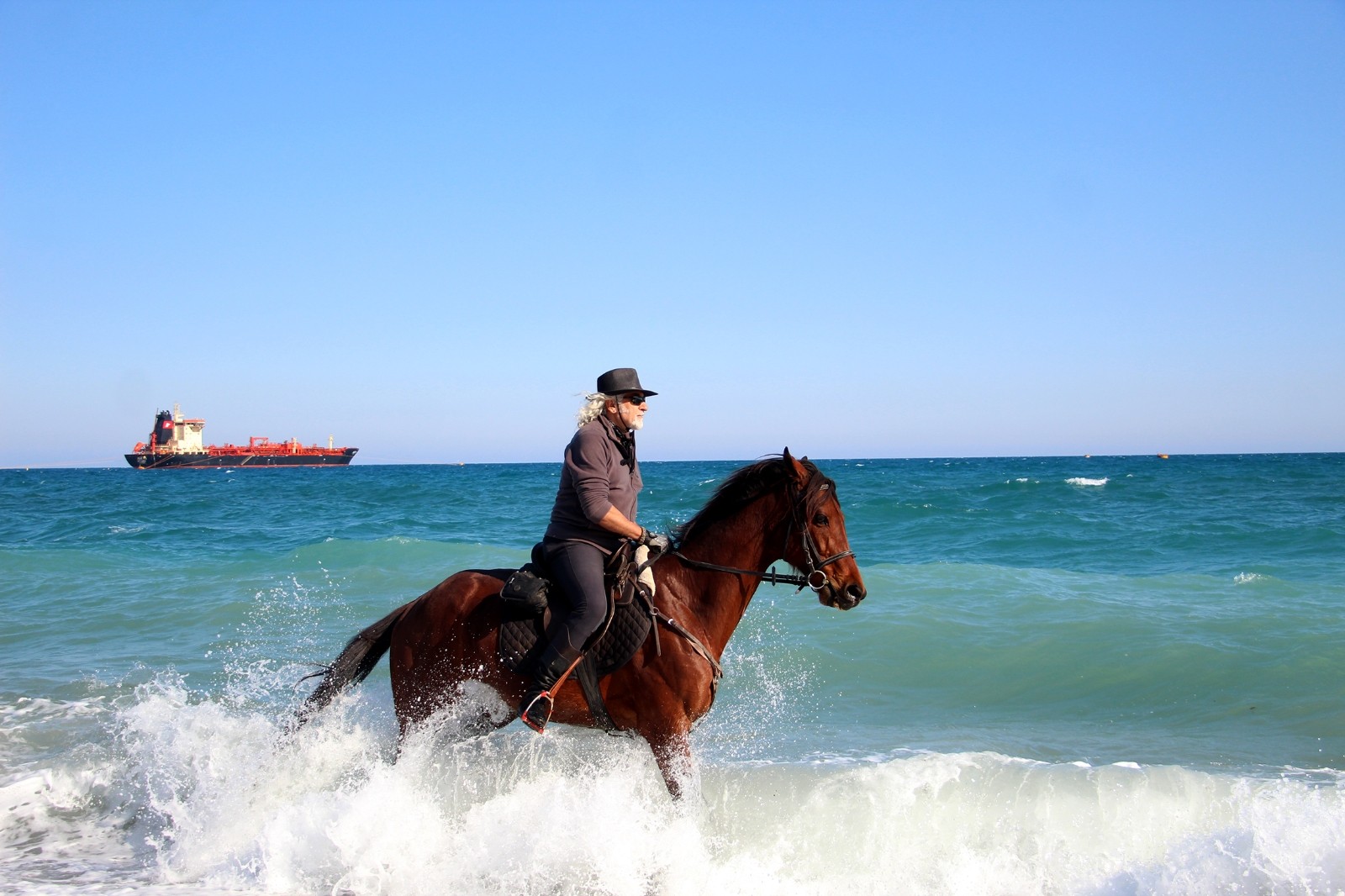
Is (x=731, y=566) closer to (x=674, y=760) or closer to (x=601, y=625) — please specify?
(x=601, y=625)

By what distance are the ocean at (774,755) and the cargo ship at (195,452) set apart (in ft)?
269

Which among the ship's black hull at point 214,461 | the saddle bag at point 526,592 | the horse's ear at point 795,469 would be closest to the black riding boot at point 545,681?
the saddle bag at point 526,592

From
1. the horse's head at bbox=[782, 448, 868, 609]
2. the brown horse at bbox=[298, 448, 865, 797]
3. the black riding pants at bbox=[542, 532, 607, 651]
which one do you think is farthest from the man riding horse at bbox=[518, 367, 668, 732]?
the horse's head at bbox=[782, 448, 868, 609]

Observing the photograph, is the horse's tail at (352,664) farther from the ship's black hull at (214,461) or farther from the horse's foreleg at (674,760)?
the ship's black hull at (214,461)

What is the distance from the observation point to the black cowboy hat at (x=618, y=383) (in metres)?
4.96

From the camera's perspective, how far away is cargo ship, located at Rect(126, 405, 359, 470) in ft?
296

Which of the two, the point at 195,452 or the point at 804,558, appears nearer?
the point at 804,558

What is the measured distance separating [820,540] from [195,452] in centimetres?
9837

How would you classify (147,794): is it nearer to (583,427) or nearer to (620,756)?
(620,756)

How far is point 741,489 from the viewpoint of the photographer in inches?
206

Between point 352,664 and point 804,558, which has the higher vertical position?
point 804,558

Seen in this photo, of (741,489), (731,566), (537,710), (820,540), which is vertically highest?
(741,489)

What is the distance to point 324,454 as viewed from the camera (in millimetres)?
97250

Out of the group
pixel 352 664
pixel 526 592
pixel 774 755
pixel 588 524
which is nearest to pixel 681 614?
pixel 588 524
